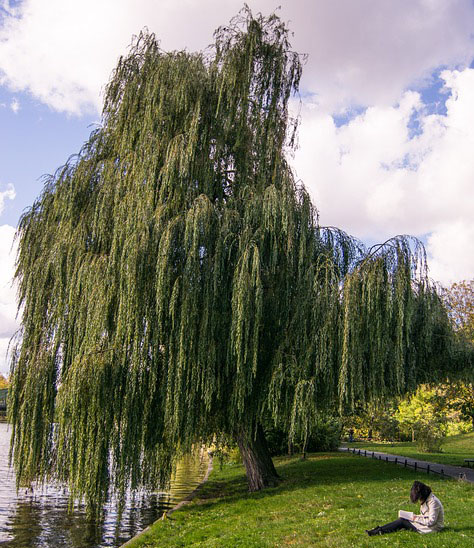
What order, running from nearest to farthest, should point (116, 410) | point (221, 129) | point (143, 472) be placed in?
1. point (116, 410)
2. point (143, 472)
3. point (221, 129)

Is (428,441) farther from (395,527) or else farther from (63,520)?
(395,527)

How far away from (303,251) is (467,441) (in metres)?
36.3

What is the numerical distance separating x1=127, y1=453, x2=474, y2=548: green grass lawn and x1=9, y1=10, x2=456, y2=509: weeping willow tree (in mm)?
1575

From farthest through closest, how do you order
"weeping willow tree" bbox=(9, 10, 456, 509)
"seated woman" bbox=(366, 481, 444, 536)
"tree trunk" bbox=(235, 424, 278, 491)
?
1. "tree trunk" bbox=(235, 424, 278, 491)
2. "weeping willow tree" bbox=(9, 10, 456, 509)
3. "seated woman" bbox=(366, 481, 444, 536)

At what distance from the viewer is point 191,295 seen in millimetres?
14234

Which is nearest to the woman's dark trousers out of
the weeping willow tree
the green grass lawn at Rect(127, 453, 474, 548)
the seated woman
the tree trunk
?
the seated woman

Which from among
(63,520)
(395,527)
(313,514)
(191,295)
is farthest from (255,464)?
(395,527)

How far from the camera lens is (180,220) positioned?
582 inches

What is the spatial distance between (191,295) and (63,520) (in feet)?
24.6

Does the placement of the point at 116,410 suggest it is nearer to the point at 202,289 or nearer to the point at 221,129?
the point at 202,289

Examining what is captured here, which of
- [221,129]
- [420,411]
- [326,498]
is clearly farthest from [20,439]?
[420,411]

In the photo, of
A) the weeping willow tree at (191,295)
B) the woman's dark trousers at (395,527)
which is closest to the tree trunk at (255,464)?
the weeping willow tree at (191,295)

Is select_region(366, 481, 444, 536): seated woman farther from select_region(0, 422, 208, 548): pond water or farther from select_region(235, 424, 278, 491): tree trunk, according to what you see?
select_region(235, 424, 278, 491): tree trunk

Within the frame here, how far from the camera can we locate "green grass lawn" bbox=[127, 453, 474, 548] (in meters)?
10.1
